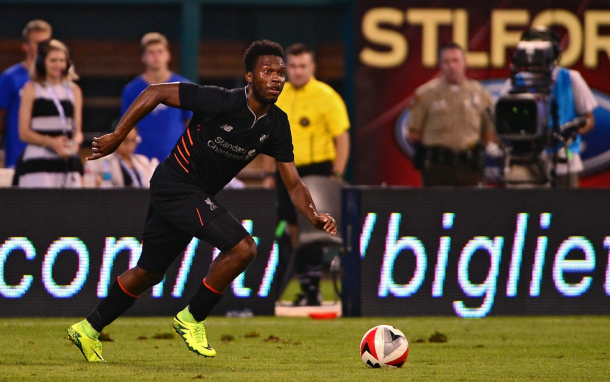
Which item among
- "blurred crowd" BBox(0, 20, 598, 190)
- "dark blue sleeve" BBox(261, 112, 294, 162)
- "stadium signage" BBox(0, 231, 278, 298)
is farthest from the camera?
"blurred crowd" BBox(0, 20, 598, 190)

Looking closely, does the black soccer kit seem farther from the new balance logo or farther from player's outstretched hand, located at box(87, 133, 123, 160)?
player's outstretched hand, located at box(87, 133, 123, 160)

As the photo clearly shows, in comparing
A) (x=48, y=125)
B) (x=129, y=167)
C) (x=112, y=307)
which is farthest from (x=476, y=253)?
(x=48, y=125)

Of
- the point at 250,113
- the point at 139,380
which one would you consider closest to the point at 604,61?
the point at 250,113

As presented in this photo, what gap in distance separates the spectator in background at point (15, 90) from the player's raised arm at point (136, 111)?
15.3ft

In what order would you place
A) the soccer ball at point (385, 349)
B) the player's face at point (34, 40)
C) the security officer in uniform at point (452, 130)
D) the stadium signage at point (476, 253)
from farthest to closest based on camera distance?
the security officer in uniform at point (452, 130) < the player's face at point (34, 40) < the stadium signage at point (476, 253) < the soccer ball at point (385, 349)

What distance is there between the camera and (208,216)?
6.98m

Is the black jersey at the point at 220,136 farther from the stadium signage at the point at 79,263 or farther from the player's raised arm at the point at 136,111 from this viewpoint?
the stadium signage at the point at 79,263

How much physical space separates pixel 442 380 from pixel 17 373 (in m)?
2.45

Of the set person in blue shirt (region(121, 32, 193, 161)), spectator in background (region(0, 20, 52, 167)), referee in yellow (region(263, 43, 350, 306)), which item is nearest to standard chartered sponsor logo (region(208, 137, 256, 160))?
referee in yellow (region(263, 43, 350, 306))

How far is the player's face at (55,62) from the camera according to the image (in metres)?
10.4

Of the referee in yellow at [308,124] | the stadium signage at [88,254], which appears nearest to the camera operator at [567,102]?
the referee in yellow at [308,124]

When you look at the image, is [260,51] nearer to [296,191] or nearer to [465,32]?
[296,191]

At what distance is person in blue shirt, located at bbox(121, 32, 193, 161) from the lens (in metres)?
11.3

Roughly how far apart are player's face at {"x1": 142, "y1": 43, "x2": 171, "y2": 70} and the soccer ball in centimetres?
518
